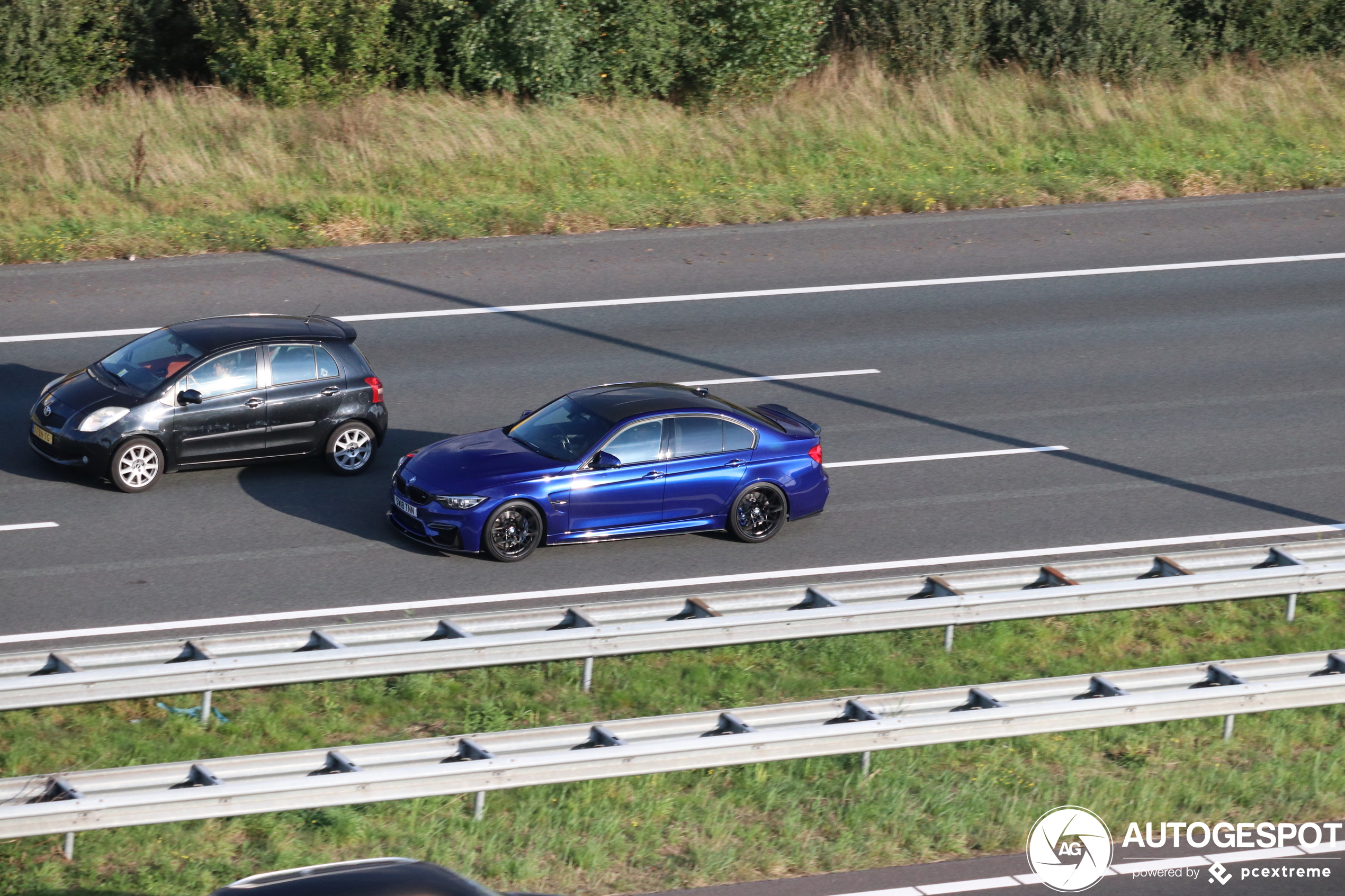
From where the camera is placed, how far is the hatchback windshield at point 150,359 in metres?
14.6

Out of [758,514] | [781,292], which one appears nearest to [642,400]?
[758,514]

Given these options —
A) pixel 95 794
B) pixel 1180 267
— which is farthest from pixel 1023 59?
pixel 95 794

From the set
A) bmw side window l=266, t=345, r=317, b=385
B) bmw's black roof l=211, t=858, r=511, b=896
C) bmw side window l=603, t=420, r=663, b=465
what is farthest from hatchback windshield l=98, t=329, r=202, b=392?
bmw's black roof l=211, t=858, r=511, b=896

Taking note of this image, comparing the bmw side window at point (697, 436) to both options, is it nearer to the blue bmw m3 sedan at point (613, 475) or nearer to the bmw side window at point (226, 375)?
the blue bmw m3 sedan at point (613, 475)

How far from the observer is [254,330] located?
15.0 m

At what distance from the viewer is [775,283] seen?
2095 centimetres

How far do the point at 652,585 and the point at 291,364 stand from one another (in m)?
4.77

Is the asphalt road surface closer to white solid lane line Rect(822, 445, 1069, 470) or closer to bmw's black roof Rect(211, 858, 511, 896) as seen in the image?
white solid lane line Rect(822, 445, 1069, 470)

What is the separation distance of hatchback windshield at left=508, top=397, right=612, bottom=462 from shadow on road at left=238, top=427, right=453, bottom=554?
1459 millimetres

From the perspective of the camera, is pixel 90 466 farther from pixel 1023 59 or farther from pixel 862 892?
pixel 1023 59

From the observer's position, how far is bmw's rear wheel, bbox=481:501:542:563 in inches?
515

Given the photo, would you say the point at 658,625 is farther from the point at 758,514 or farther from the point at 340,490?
the point at 340,490

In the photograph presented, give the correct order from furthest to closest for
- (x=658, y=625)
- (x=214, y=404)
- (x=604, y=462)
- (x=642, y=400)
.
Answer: (x=214, y=404) < (x=642, y=400) < (x=604, y=462) < (x=658, y=625)

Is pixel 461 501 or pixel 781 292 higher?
pixel 781 292
